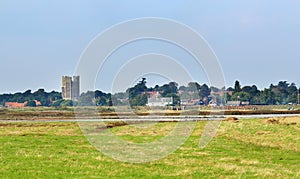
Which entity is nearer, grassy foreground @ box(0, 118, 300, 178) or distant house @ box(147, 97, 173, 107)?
grassy foreground @ box(0, 118, 300, 178)

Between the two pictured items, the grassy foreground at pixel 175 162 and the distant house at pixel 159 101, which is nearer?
the grassy foreground at pixel 175 162

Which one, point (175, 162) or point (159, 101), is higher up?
point (159, 101)

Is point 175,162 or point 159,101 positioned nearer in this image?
point 175,162

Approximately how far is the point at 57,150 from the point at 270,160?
12.0m

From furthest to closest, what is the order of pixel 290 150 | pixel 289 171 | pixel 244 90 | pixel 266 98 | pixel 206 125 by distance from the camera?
pixel 244 90, pixel 266 98, pixel 206 125, pixel 290 150, pixel 289 171

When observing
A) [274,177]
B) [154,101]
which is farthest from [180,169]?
[154,101]

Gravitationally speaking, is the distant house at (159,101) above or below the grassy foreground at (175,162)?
above

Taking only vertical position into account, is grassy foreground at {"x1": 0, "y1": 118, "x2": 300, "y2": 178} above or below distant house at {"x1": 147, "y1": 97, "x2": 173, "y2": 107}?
below

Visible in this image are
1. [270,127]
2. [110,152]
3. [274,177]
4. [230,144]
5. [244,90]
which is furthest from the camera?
[244,90]

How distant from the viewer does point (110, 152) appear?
27625 mm

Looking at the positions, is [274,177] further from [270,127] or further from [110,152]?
[270,127]

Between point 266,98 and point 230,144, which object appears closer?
point 230,144

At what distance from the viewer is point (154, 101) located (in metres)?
98.9

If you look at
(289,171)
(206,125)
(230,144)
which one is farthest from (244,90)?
(289,171)
